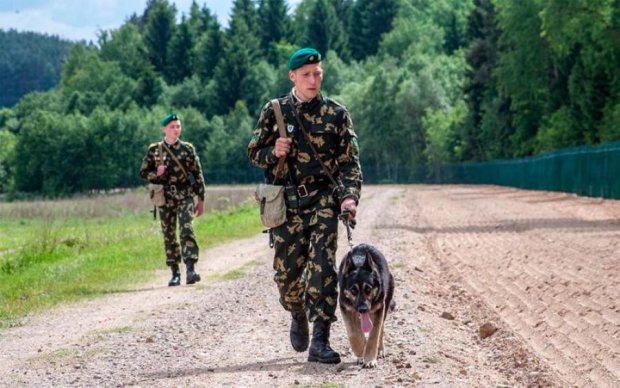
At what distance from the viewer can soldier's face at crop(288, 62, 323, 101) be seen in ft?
29.1

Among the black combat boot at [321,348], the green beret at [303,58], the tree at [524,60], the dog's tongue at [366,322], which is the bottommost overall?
the black combat boot at [321,348]

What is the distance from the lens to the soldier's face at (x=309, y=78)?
8859 millimetres

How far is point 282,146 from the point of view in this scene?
28.9 feet

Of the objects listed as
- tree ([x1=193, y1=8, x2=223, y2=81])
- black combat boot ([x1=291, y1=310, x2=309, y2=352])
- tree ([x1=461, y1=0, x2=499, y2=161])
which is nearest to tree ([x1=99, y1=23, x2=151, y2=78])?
tree ([x1=193, y1=8, x2=223, y2=81])

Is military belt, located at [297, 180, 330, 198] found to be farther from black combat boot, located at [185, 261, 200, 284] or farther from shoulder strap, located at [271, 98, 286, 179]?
black combat boot, located at [185, 261, 200, 284]

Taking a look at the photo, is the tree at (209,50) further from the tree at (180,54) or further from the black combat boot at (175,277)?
the black combat boot at (175,277)

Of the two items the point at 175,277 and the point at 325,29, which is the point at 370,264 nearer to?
the point at 175,277

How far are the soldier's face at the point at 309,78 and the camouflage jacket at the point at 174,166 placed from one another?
24.1 ft

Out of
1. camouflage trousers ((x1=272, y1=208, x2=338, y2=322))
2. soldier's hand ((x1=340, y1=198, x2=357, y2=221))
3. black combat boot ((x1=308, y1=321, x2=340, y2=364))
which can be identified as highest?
soldier's hand ((x1=340, y1=198, x2=357, y2=221))

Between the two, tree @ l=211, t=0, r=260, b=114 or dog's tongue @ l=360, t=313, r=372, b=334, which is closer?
dog's tongue @ l=360, t=313, r=372, b=334

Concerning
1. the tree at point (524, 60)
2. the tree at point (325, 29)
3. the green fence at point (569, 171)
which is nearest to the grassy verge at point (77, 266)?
the green fence at point (569, 171)

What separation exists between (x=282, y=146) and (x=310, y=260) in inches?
34.5

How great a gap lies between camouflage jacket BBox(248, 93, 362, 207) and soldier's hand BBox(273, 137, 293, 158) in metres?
0.12

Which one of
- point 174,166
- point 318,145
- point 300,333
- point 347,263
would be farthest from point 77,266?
point 347,263
